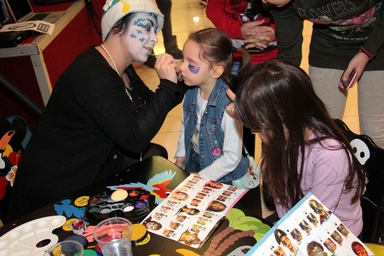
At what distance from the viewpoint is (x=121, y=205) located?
1.09m

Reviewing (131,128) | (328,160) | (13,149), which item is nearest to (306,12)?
(328,160)

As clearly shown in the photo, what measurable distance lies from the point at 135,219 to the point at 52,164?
19.3 inches

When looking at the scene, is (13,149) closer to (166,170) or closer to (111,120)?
(111,120)

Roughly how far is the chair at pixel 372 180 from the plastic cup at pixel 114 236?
0.71 meters

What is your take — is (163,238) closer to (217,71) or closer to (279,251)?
(279,251)

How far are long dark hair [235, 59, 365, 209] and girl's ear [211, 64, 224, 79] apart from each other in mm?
397

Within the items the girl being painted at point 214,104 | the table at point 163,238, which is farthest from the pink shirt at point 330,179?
the girl being painted at point 214,104

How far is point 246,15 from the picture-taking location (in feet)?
5.54

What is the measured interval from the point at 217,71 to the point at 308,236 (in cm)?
84

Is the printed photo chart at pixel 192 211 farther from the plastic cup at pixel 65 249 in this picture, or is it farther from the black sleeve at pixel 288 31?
the black sleeve at pixel 288 31

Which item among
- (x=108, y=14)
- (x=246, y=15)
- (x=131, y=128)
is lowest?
(x=131, y=128)

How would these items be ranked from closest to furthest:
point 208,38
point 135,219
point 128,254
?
1. point 128,254
2. point 135,219
3. point 208,38

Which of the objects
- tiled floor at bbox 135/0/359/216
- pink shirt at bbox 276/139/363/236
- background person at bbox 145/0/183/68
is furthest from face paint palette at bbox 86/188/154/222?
background person at bbox 145/0/183/68

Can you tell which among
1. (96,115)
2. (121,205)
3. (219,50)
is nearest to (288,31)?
(219,50)
